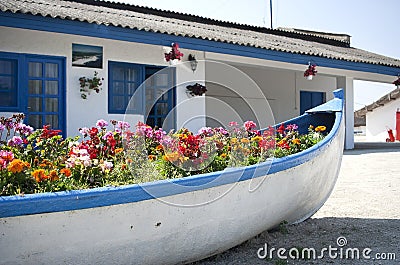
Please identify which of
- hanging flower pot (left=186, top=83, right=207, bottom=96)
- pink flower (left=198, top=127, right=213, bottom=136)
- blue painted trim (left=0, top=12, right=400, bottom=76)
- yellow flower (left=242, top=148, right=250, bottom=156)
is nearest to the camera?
yellow flower (left=242, top=148, right=250, bottom=156)

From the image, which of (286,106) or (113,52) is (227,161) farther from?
(286,106)

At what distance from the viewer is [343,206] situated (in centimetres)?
611

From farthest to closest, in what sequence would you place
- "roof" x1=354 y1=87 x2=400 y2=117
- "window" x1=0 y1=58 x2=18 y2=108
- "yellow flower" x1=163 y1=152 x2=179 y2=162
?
A: "roof" x1=354 y1=87 x2=400 y2=117 → "window" x1=0 y1=58 x2=18 y2=108 → "yellow flower" x1=163 y1=152 x2=179 y2=162

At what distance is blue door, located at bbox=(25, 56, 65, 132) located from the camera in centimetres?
825

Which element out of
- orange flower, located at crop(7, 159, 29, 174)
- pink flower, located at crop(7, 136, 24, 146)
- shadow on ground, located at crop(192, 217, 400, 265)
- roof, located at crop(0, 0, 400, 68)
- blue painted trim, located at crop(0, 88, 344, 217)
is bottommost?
shadow on ground, located at crop(192, 217, 400, 265)

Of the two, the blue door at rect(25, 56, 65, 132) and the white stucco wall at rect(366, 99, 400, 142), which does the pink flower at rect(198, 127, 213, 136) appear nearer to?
the blue door at rect(25, 56, 65, 132)

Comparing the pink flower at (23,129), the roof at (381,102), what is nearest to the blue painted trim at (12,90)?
the pink flower at (23,129)

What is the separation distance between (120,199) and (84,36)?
20.9 feet

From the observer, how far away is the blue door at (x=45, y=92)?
325 inches

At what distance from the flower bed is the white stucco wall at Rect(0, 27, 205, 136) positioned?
4.27m

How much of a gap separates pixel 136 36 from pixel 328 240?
18.3ft

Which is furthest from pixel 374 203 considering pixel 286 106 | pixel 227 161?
pixel 286 106

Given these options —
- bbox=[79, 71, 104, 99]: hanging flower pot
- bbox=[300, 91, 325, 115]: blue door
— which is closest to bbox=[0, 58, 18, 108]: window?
bbox=[79, 71, 104, 99]: hanging flower pot

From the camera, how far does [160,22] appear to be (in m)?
10.9
